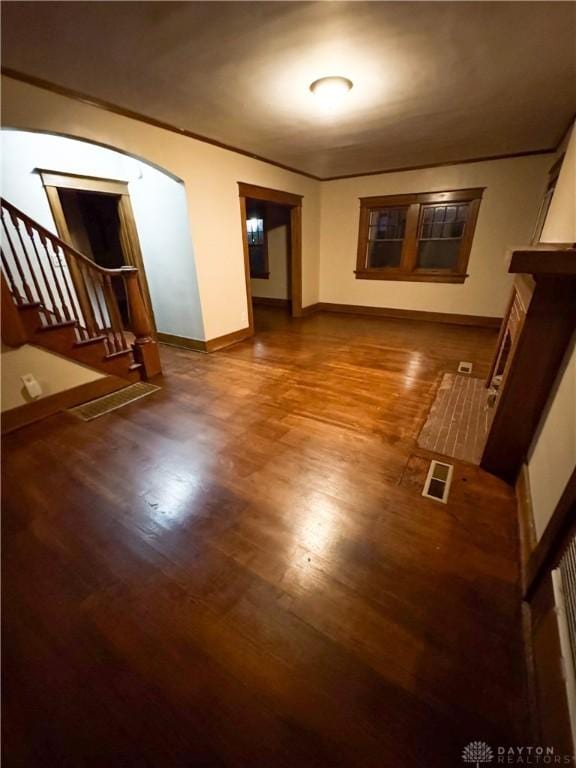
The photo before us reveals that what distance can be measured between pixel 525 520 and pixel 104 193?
5316 millimetres

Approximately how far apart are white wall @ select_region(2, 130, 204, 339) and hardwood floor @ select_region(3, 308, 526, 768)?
2.13m

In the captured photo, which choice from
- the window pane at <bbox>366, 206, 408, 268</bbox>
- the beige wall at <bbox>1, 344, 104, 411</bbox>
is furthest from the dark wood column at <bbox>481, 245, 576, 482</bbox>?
the window pane at <bbox>366, 206, 408, 268</bbox>

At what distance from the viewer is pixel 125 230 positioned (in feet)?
13.8

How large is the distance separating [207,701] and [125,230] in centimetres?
494

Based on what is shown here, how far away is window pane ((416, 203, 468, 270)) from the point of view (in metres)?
4.70

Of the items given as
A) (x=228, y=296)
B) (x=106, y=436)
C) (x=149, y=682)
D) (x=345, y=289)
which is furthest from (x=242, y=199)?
(x=149, y=682)

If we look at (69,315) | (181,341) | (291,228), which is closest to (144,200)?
(181,341)

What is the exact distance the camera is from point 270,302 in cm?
682

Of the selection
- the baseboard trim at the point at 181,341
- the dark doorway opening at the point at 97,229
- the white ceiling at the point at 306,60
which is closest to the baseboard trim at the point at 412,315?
the white ceiling at the point at 306,60

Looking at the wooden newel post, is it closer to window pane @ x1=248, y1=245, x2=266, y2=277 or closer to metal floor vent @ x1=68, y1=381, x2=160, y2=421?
metal floor vent @ x1=68, y1=381, x2=160, y2=421

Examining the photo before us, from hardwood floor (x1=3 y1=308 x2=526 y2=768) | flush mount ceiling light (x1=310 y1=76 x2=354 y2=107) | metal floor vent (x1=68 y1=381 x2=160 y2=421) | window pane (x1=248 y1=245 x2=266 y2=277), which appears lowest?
hardwood floor (x1=3 y1=308 x2=526 y2=768)

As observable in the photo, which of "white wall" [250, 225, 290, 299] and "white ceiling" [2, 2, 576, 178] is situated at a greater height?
"white ceiling" [2, 2, 576, 178]

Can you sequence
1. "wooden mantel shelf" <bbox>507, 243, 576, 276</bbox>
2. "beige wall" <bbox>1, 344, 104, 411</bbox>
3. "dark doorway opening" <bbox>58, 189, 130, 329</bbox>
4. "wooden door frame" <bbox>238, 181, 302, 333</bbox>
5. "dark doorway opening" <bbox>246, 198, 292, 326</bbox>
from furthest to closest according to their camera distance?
"dark doorway opening" <bbox>246, 198, 292, 326</bbox> < "dark doorway opening" <bbox>58, 189, 130, 329</bbox> < "wooden door frame" <bbox>238, 181, 302, 333</bbox> < "beige wall" <bbox>1, 344, 104, 411</bbox> < "wooden mantel shelf" <bbox>507, 243, 576, 276</bbox>

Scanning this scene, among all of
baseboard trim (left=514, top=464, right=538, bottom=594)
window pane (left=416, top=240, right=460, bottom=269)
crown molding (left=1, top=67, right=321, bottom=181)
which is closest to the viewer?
baseboard trim (left=514, top=464, right=538, bottom=594)
